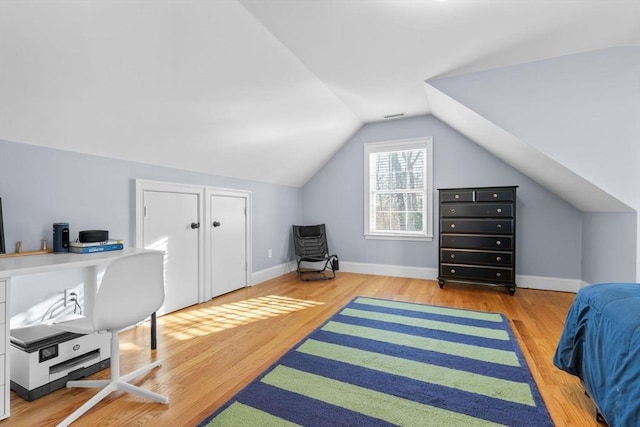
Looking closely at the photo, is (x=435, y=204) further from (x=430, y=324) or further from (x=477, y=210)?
(x=430, y=324)

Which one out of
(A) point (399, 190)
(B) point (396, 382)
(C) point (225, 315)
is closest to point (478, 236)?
(A) point (399, 190)

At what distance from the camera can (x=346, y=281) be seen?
14.4ft

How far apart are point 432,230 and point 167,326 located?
12.0 feet

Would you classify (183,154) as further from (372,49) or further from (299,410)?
(299,410)

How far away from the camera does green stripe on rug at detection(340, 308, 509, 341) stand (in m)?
2.50

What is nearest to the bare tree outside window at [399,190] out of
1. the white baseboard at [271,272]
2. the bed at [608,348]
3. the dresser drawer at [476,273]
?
the dresser drawer at [476,273]

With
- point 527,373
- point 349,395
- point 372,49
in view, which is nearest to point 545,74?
point 372,49

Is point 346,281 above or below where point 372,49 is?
below

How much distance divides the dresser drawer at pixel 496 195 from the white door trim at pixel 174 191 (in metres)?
3.38

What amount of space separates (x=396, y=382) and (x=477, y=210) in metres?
2.68

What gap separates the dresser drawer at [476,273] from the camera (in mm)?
→ 3627

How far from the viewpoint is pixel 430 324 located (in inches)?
107

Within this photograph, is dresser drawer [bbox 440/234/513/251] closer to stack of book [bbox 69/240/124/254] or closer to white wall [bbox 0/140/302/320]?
white wall [bbox 0/140/302/320]

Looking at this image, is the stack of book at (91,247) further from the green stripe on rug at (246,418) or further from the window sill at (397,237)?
the window sill at (397,237)
